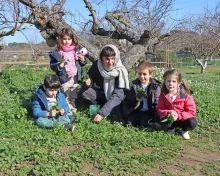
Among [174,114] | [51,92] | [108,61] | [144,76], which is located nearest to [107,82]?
[108,61]

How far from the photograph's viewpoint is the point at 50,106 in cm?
473

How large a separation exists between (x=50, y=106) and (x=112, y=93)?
3.25ft

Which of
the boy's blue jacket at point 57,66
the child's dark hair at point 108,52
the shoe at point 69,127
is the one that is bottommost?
the shoe at point 69,127

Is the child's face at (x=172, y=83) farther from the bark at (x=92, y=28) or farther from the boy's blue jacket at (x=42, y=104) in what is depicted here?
the bark at (x=92, y=28)

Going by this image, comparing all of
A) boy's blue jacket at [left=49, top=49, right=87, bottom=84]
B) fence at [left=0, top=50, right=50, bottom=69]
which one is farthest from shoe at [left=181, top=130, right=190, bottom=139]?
fence at [left=0, top=50, right=50, bottom=69]

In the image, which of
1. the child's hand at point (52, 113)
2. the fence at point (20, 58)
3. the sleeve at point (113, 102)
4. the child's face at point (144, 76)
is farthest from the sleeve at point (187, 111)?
the fence at point (20, 58)

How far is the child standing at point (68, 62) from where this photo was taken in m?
5.38

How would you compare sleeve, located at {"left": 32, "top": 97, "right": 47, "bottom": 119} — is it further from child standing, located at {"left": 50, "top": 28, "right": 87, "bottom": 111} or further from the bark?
the bark

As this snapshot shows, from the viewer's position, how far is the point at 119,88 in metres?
5.27

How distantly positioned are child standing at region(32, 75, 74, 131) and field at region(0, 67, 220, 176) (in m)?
0.13

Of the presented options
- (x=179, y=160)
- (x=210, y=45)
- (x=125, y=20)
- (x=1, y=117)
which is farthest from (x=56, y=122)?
(x=210, y=45)

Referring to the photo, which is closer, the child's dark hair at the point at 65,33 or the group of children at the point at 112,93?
the group of children at the point at 112,93

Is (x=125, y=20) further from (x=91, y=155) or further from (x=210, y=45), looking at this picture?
(x=210, y=45)

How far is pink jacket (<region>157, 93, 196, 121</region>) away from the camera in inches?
179
